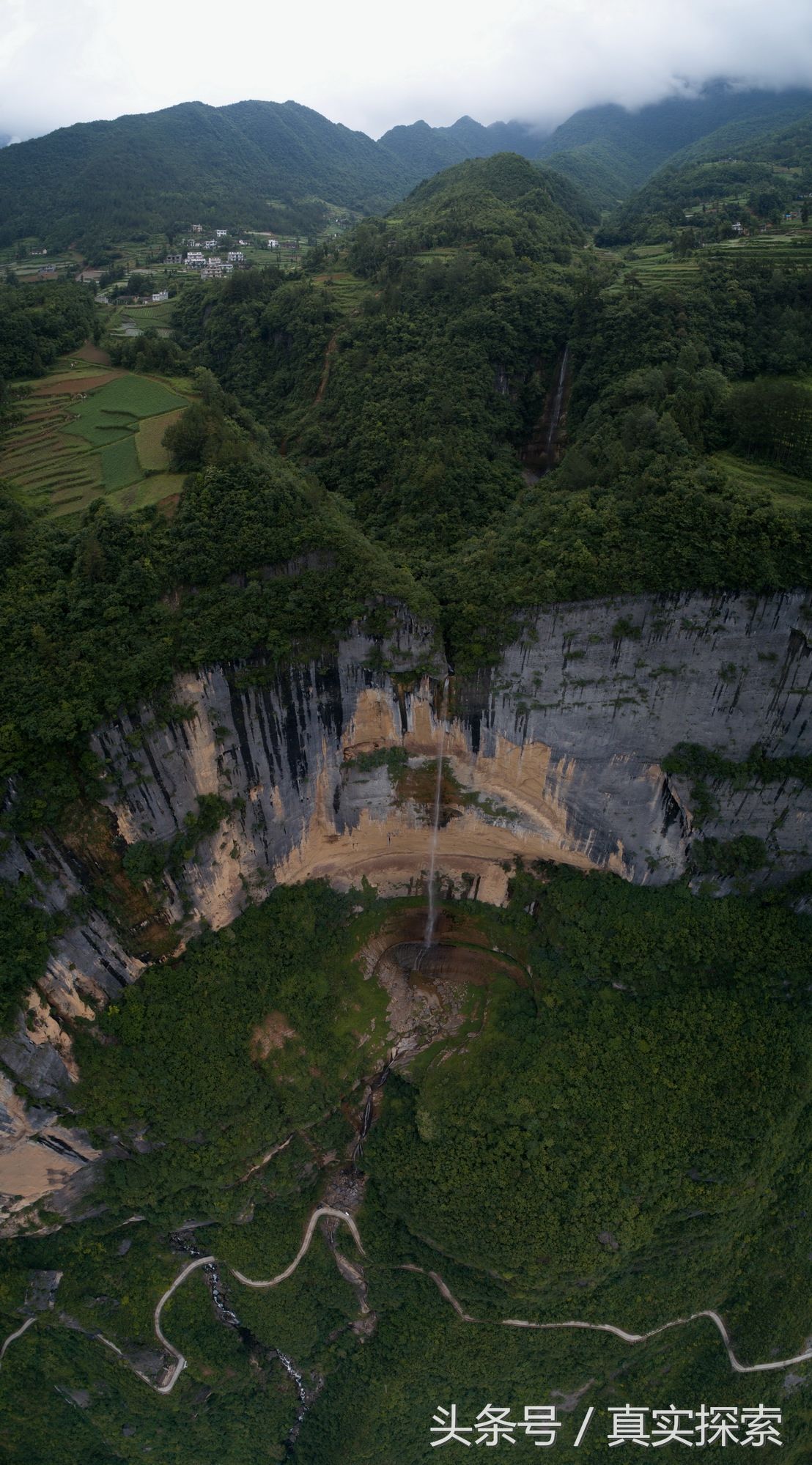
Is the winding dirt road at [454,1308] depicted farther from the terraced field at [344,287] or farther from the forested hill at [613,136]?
the forested hill at [613,136]

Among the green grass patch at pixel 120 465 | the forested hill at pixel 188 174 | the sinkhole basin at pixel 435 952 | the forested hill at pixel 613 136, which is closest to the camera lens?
the green grass patch at pixel 120 465

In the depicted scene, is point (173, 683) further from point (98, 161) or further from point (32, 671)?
point (98, 161)

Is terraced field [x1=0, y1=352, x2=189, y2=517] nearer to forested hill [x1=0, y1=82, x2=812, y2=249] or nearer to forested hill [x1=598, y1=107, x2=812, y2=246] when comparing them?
forested hill [x1=598, y1=107, x2=812, y2=246]

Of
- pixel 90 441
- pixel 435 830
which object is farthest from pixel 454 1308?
pixel 90 441

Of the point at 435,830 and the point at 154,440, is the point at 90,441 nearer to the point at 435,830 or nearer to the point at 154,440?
the point at 154,440

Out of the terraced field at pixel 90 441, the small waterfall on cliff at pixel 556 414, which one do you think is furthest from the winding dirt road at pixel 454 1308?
the small waterfall on cliff at pixel 556 414
